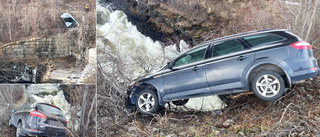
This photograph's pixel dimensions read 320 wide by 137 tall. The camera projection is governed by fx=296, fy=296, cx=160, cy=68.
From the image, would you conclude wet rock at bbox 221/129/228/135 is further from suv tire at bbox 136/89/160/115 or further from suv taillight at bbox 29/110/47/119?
suv taillight at bbox 29/110/47/119

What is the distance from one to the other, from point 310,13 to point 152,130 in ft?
10.8

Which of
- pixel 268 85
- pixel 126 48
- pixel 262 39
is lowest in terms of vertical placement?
pixel 268 85

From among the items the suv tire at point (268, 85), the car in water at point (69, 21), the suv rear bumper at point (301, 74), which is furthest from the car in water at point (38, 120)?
the suv rear bumper at point (301, 74)

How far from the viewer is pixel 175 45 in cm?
666

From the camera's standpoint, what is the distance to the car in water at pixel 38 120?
373 cm

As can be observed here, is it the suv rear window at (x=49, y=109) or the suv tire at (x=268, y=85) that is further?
the suv rear window at (x=49, y=109)

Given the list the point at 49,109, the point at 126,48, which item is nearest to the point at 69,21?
the point at 49,109

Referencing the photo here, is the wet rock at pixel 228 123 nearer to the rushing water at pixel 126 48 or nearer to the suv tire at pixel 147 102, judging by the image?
the suv tire at pixel 147 102

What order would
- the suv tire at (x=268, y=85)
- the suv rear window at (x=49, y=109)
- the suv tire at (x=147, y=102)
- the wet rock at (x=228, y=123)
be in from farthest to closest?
the suv tire at (x=147, y=102) < the wet rock at (x=228, y=123) < the suv rear window at (x=49, y=109) < the suv tire at (x=268, y=85)

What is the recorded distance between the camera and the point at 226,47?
13.3ft

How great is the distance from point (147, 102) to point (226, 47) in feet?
4.87

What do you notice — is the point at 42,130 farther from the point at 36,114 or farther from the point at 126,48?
the point at 126,48

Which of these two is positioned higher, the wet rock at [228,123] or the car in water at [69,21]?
the car in water at [69,21]

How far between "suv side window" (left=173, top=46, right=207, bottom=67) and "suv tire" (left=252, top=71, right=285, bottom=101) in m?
0.91
